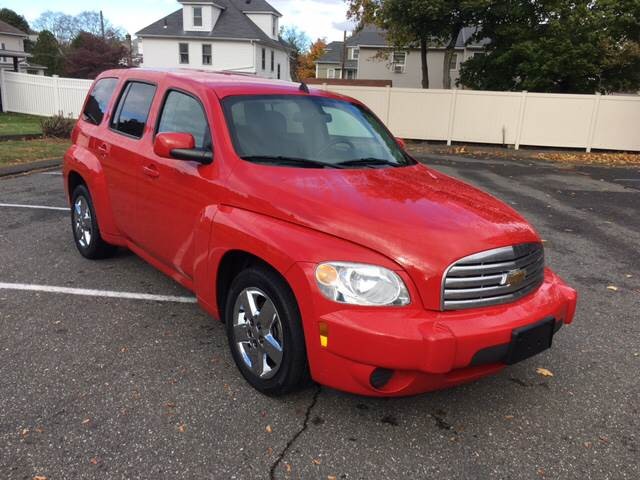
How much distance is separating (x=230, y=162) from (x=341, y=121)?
44.1 inches

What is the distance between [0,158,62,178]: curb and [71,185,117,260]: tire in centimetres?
547

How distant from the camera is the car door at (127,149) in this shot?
4.25 meters

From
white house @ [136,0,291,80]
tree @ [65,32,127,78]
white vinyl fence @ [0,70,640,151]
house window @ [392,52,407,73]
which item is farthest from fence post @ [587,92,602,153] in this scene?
tree @ [65,32,127,78]

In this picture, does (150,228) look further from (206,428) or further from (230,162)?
(206,428)

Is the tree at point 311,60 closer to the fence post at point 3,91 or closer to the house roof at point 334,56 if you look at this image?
the house roof at point 334,56

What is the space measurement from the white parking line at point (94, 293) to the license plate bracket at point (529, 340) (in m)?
2.68

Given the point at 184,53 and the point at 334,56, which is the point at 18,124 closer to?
the point at 184,53

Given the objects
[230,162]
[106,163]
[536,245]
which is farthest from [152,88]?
[536,245]

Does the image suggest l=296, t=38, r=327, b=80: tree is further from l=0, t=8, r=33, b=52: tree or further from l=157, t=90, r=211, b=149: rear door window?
l=157, t=90, r=211, b=149: rear door window

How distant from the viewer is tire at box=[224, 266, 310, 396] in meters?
2.83

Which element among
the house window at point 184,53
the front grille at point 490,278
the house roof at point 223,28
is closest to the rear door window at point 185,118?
the front grille at point 490,278

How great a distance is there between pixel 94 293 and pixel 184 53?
3954cm

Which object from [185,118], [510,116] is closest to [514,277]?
[185,118]

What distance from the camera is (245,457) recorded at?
8.63 feet
